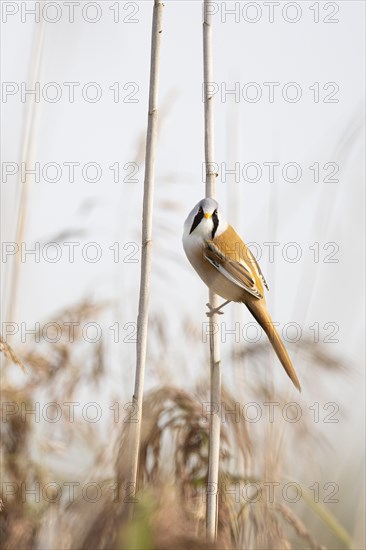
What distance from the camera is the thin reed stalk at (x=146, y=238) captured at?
1.75m

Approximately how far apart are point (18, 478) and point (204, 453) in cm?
73

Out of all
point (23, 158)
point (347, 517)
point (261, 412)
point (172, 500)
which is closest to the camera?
point (172, 500)

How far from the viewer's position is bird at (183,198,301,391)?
2.11 metres

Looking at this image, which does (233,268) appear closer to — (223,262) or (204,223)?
(223,262)

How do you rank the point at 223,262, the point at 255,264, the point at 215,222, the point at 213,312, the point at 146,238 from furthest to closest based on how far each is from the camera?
1. the point at 255,264
2. the point at 223,262
3. the point at 215,222
4. the point at 213,312
5. the point at 146,238

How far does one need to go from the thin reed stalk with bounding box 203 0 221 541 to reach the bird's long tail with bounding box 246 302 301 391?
0.64 feet

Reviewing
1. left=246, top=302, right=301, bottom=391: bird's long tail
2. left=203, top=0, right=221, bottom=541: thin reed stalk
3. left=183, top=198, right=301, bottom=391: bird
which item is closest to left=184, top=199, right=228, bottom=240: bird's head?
left=183, top=198, right=301, bottom=391: bird

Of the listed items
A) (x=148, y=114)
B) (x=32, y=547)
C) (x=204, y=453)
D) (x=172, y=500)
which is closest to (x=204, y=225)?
(x=148, y=114)

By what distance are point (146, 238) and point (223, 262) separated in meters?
0.46

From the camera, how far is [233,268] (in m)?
2.24

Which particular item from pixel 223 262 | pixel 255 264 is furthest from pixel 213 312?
pixel 255 264

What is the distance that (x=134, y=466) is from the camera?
175cm

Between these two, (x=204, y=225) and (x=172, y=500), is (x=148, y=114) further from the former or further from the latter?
(x=172, y=500)

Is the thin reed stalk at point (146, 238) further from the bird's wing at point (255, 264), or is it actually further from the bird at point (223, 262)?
the bird's wing at point (255, 264)
